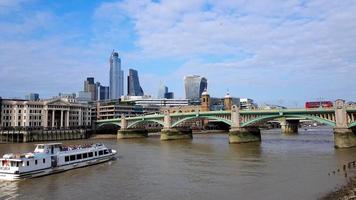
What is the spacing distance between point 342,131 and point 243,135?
23.4 meters

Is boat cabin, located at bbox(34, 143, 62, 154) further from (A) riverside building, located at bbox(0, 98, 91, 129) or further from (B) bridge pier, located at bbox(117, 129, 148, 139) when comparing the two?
(A) riverside building, located at bbox(0, 98, 91, 129)

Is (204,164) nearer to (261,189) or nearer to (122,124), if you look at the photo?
(261,189)

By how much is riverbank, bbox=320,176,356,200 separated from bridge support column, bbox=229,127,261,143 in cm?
4992

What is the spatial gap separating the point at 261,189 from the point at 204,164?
16.7 meters

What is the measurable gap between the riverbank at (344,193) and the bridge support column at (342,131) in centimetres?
3279

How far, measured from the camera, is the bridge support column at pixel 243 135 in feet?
270

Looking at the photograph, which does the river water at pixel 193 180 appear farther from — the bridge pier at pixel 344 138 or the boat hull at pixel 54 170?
the bridge pier at pixel 344 138

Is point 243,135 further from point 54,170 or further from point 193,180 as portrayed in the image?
point 54,170

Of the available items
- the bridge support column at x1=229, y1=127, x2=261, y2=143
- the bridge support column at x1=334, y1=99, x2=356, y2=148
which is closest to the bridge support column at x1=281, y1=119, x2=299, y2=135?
the bridge support column at x1=229, y1=127, x2=261, y2=143

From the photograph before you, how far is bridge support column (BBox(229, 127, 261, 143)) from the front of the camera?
82250mm

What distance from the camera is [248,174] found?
39.6 metres

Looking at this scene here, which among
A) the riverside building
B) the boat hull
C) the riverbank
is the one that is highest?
the riverside building

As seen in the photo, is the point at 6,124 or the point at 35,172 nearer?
the point at 35,172

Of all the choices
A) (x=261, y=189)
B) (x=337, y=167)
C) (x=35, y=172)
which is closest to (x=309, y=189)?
(x=261, y=189)
